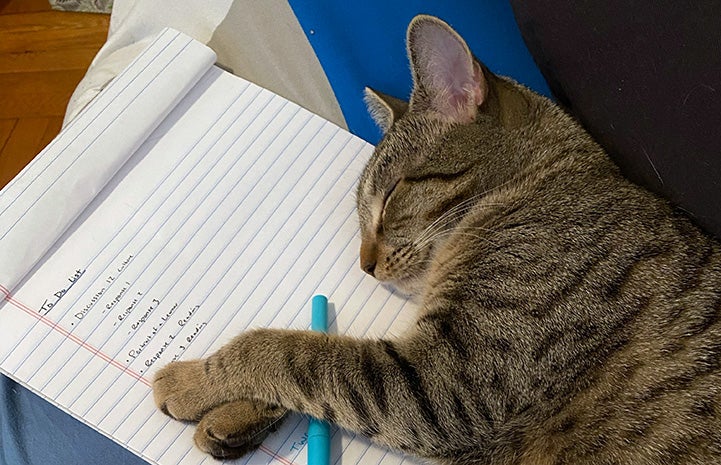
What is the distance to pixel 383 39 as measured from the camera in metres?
1.22

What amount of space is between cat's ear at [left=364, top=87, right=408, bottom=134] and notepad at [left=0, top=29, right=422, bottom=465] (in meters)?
0.06

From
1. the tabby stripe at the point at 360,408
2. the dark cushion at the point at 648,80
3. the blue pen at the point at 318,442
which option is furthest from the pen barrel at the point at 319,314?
the dark cushion at the point at 648,80

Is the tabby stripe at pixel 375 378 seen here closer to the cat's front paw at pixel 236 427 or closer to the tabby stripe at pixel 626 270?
the cat's front paw at pixel 236 427

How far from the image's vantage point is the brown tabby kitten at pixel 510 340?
86 cm

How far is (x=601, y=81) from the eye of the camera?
917mm

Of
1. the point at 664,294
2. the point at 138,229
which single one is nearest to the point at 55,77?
the point at 138,229

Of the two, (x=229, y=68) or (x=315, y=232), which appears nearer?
(x=315, y=232)

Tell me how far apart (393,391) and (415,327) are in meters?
0.09

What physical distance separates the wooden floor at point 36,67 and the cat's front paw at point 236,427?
1.08 metres

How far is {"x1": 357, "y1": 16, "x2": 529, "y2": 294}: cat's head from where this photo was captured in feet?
3.25

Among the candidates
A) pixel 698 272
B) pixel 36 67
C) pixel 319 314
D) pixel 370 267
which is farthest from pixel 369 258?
pixel 36 67

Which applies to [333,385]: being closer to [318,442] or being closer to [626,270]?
[318,442]

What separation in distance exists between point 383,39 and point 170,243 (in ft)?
1.68

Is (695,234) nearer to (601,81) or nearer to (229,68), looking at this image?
(601,81)
